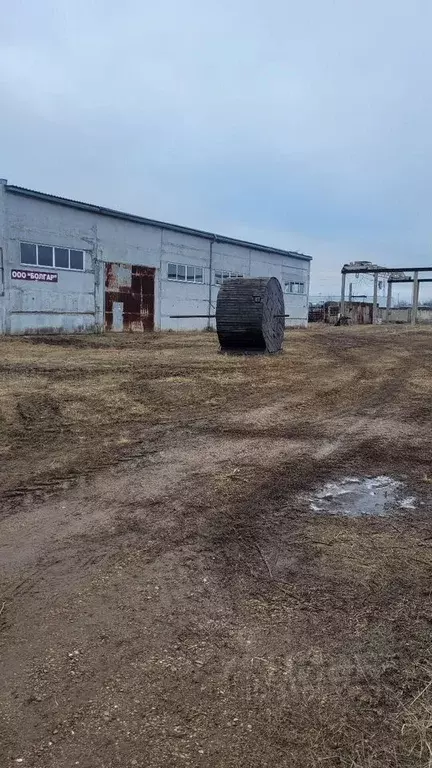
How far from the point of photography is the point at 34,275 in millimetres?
23016

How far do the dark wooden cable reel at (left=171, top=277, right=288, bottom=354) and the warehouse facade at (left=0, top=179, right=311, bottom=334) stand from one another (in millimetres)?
10352

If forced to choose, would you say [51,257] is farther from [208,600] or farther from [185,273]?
[208,600]

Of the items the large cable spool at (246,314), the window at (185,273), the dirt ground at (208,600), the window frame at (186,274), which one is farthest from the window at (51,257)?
the dirt ground at (208,600)

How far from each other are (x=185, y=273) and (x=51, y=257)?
361 inches

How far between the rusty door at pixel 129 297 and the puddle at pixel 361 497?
2249 centimetres

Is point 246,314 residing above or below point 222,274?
below

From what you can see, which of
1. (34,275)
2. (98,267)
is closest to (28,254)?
(34,275)

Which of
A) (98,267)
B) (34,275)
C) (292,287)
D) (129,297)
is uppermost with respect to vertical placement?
(292,287)

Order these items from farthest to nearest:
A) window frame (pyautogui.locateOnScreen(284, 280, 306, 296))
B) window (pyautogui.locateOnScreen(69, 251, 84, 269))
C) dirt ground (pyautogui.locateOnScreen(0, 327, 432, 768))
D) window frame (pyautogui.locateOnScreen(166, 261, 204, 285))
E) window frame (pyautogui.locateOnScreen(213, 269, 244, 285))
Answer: window frame (pyautogui.locateOnScreen(284, 280, 306, 296)) < window frame (pyautogui.locateOnScreen(213, 269, 244, 285)) < window frame (pyautogui.locateOnScreen(166, 261, 204, 285)) < window (pyautogui.locateOnScreen(69, 251, 84, 269)) < dirt ground (pyautogui.locateOnScreen(0, 327, 432, 768))

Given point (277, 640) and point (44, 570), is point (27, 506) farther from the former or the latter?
point (277, 640)

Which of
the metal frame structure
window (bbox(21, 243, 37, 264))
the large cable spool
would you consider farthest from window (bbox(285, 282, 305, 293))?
the large cable spool

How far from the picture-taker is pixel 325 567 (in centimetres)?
387

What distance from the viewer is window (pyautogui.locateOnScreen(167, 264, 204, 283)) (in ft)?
99.8

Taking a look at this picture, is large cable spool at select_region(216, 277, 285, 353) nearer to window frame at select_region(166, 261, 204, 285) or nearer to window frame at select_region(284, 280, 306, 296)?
window frame at select_region(166, 261, 204, 285)
